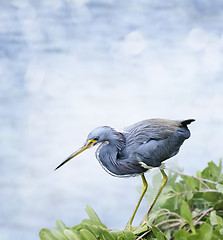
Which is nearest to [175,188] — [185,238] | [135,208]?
[135,208]

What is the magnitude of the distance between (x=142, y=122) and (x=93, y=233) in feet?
0.98

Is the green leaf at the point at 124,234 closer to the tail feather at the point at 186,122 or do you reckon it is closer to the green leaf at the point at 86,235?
the green leaf at the point at 86,235

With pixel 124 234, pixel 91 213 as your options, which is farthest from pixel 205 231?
pixel 91 213

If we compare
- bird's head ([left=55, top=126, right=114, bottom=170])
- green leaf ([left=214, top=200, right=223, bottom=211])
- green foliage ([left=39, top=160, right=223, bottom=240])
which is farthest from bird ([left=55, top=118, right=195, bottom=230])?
green leaf ([left=214, top=200, right=223, bottom=211])

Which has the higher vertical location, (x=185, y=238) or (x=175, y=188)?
(x=175, y=188)

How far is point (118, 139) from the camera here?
0.98m

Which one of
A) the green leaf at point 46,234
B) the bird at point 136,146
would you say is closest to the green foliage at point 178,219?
the green leaf at point 46,234

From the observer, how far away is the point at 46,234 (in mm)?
1039

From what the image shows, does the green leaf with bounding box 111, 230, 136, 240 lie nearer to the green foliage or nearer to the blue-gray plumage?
the green foliage

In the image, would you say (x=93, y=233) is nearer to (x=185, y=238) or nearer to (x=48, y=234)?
(x=48, y=234)

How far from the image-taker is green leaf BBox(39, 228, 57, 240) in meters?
1.04

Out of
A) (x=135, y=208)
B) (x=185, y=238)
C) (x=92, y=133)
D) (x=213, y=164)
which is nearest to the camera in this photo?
Result: (x=185, y=238)

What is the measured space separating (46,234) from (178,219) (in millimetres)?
399

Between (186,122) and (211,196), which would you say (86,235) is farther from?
(211,196)
